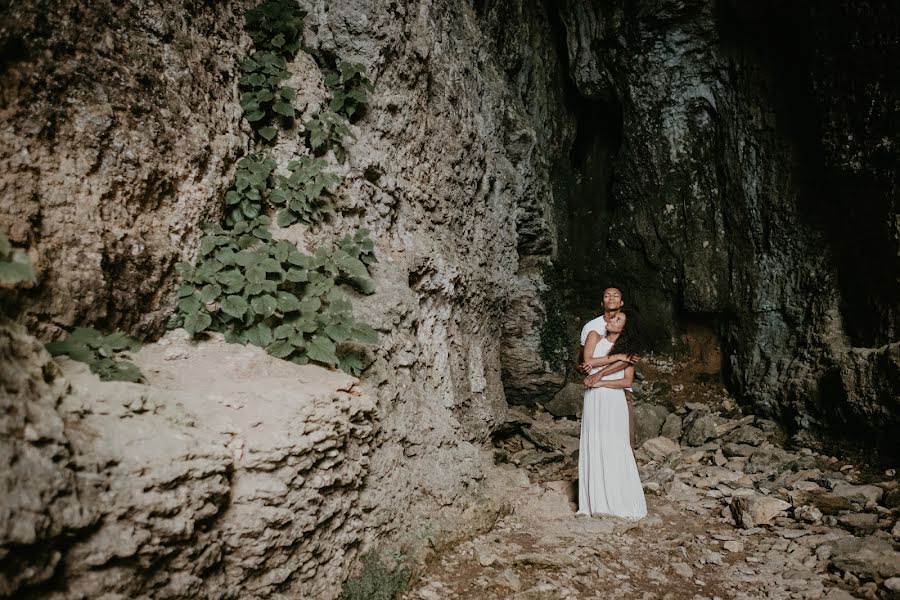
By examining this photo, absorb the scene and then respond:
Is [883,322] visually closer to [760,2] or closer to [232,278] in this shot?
[760,2]

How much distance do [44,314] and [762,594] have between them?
4.70 m

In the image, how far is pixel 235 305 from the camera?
3322 mm

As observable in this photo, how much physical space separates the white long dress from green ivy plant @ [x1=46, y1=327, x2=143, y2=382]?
4.02m

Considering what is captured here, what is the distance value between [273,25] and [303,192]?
Answer: 1497mm

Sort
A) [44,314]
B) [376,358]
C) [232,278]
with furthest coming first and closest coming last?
[376,358], [232,278], [44,314]

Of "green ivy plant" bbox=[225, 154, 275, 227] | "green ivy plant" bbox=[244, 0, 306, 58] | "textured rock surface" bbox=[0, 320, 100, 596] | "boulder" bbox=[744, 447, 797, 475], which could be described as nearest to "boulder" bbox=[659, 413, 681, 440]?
"boulder" bbox=[744, 447, 797, 475]

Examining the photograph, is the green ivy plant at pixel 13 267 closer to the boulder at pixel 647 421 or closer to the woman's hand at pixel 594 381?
the woman's hand at pixel 594 381

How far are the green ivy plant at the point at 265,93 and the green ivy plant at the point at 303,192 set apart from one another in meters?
0.38

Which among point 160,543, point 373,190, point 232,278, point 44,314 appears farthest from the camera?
point 373,190

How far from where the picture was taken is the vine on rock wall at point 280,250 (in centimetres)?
337

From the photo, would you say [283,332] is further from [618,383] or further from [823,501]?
[823,501]

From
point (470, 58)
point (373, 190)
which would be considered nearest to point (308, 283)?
point (373, 190)

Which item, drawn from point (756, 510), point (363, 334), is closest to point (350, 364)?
point (363, 334)

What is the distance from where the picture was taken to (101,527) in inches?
80.0
